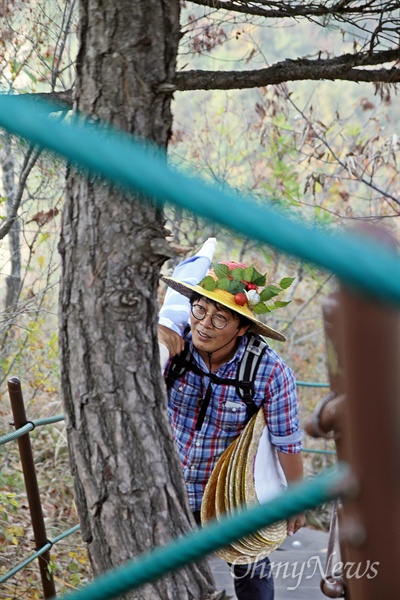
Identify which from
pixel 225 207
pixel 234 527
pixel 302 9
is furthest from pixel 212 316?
pixel 225 207

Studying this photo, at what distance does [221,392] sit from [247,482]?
374mm

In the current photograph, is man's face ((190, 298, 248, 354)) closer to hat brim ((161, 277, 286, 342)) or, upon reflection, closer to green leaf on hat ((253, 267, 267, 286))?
hat brim ((161, 277, 286, 342))

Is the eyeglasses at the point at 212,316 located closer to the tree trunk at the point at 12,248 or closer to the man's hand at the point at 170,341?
the man's hand at the point at 170,341

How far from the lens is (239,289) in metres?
3.49

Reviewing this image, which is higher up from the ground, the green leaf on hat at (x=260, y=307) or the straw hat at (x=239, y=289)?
the straw hat at (x=239, y=289)

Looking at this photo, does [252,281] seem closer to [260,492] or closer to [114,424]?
[260,492]

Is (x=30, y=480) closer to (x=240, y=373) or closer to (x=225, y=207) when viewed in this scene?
(x=240, y=373)

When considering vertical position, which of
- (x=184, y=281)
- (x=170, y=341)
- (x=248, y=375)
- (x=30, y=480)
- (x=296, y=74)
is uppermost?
(x=296, y=74)

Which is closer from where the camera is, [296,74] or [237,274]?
[237,274]

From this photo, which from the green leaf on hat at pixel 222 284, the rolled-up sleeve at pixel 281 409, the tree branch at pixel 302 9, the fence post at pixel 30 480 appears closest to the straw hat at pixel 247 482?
the rolled-up sleeve at pixel 281 409

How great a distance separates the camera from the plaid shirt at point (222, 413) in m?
3.31

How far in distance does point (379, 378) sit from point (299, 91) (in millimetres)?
11522

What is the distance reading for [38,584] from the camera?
4578 millimetres

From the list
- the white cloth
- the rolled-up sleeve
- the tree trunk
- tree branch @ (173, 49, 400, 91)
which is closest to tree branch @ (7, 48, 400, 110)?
tree branch @ (173, 49, 400, 91)
